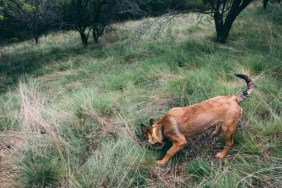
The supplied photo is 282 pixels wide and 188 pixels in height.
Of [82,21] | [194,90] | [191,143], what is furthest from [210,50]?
[82,21]

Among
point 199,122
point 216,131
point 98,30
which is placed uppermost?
point 98,30

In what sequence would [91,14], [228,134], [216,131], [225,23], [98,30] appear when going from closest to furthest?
[228,134]
[216,131]
[225,23]
[98,30]
[91,14]

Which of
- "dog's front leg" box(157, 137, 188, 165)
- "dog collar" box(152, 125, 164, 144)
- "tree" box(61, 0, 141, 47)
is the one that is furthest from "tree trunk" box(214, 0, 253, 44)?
"dog's front leg" box(157, 137, 188, 165)

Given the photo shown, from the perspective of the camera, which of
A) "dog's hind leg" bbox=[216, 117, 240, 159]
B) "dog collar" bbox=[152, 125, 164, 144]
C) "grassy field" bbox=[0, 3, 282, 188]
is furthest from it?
"dog collar" bbox=[152, 125, 164, 144]

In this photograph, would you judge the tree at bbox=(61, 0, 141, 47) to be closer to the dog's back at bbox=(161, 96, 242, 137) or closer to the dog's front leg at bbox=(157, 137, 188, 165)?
the dog's back at bbox=(161, 96, 242, 137)

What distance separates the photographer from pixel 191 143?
4.28 m

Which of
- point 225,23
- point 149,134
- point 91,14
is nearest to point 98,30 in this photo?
point 91,14

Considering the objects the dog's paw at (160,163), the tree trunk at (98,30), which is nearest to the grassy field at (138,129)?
the dog's paw at (160,163)

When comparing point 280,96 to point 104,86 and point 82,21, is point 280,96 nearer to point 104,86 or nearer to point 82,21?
point 104,86

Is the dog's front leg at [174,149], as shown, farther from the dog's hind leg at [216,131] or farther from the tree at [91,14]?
the tree at [91,14]

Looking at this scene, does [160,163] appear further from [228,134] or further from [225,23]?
[225,23]

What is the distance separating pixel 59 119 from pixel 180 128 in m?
1.95

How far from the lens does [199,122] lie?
392cm

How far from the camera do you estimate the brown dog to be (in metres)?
3.84
